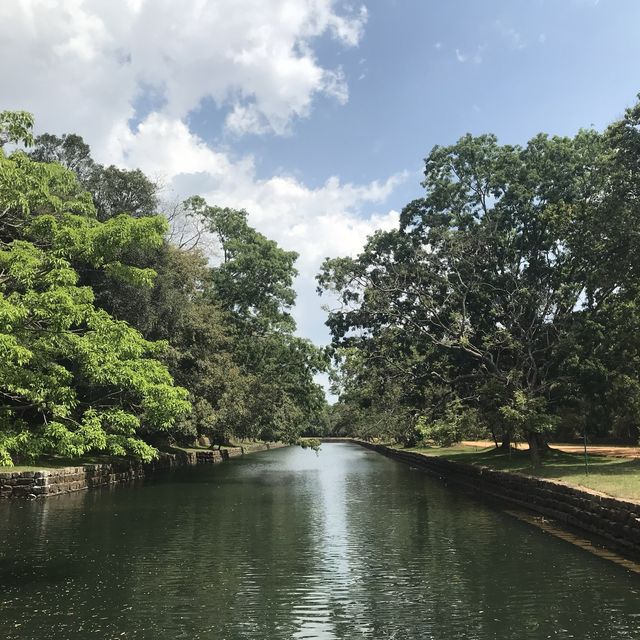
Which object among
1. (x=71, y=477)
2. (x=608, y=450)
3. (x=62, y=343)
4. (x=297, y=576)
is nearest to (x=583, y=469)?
(x=608, y=450)

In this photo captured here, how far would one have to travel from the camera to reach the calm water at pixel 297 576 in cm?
920

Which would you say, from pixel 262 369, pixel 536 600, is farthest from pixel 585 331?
pixel 262 369

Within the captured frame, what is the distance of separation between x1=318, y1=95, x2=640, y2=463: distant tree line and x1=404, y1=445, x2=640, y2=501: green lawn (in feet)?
5.79

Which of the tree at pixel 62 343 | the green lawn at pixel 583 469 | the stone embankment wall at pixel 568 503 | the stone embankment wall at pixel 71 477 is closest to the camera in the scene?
the tree at pixel 62 343

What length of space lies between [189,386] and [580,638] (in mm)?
31649

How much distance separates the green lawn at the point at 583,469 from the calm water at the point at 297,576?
9.52 ft

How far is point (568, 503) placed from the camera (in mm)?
18875

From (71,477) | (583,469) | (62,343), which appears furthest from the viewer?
(71,477)

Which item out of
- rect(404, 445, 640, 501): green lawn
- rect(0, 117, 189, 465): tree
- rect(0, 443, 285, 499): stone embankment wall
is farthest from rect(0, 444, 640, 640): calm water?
rect(404, 445, 640, 501): green lawn

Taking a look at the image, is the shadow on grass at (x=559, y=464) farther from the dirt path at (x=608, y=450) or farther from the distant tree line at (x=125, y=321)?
the distant tree line at (x=125, y=321)

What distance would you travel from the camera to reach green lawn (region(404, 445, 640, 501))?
18.5m

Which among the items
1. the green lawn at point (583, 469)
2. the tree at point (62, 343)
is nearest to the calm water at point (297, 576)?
the tree at point (62, 343)

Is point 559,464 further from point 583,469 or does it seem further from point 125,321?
point 125,321

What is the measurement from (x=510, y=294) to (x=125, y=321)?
1956cm
